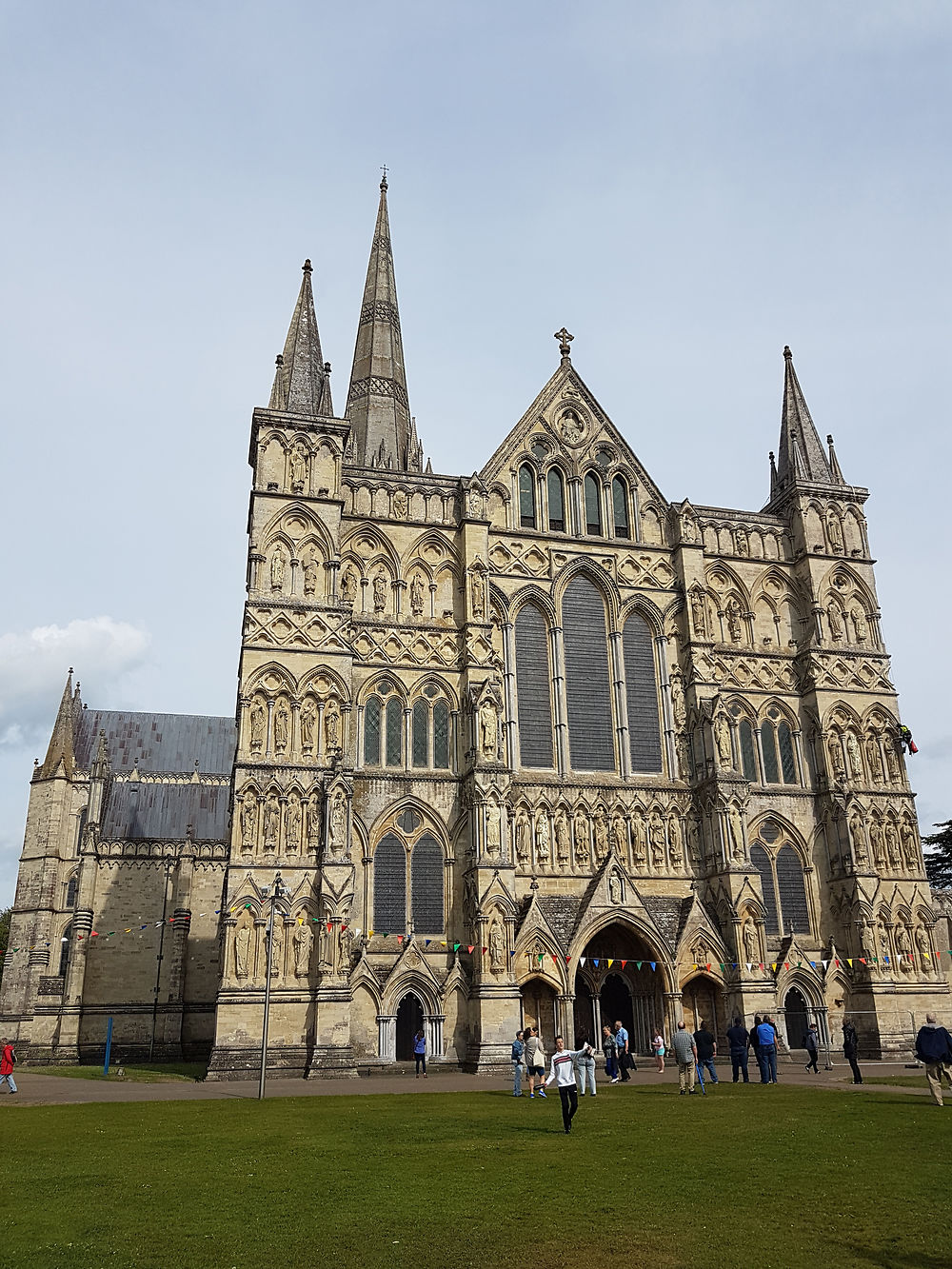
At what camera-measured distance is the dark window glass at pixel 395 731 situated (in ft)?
116

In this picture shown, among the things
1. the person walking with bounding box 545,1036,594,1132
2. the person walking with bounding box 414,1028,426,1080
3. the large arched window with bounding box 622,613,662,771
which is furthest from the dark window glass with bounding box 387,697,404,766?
the person walking with bounding box 545,1036,594,1132

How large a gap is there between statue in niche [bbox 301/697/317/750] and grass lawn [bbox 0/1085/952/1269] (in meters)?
16.0

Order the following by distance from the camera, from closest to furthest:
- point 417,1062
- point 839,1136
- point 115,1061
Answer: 1. point 839,1136
2. point 417,1062
3. point 115,1061

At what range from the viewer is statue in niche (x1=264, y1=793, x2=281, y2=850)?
3209 cm

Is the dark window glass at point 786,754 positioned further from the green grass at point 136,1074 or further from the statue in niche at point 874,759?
the green grass at point 136,1074

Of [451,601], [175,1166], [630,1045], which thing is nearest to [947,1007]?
[630,1045]

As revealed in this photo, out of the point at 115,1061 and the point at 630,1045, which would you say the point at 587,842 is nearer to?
the point at 630,1045

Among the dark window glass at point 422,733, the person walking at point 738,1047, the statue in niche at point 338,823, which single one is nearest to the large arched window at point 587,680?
the dark window glass at point 422,733

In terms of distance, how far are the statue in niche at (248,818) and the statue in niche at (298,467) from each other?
11311 millimetres

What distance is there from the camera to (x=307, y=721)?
1337 inches

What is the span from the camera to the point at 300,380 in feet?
129

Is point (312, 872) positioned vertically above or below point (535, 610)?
below

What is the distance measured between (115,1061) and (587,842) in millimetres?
27951

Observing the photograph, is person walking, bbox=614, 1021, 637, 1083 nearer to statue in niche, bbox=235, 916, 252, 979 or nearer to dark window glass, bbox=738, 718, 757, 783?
statue in niche, bbox=235, 916, 252, 979
